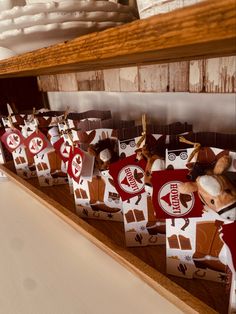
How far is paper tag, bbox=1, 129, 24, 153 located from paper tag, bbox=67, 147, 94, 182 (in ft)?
1.27

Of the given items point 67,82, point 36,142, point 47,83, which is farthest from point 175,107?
point 47,83

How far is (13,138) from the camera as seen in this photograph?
1.04 metres

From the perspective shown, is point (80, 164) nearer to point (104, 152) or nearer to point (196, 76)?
point (104, 152)

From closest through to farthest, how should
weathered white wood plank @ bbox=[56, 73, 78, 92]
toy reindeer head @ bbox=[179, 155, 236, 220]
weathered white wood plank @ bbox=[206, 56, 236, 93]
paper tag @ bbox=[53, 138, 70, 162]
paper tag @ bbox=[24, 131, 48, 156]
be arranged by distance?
toy reindeer head @ bbox=[179, 155, 236, 220] → weathered white wood plank @ bbox=[206, 56, 236, 93] → paper tag @ bbox=[53, 138, 70, 162] → paper tag @ bbox=[24, 131, 48, 156] → weathered white wood plank @ bbox=[56, 73, 78, 92]

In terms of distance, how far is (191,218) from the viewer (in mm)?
483

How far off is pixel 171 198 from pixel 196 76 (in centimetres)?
30

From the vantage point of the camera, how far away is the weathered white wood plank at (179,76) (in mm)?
655

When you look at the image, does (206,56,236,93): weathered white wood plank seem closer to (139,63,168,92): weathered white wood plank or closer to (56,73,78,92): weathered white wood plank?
(139,63,168,92): weathered white wood plank

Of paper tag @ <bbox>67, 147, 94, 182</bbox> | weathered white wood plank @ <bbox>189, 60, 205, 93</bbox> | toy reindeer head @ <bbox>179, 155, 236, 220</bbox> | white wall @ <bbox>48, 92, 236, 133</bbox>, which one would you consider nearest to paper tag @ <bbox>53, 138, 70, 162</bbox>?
paper tag @ <bbox>67, 147, 94, 182</bbox>

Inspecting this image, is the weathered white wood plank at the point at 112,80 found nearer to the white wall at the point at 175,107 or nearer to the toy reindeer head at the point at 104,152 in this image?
the white wall at the point at 175,107

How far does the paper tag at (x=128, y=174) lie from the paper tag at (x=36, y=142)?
1.43ft

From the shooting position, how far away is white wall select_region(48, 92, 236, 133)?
0.64 metres

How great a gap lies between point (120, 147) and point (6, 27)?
339 mm

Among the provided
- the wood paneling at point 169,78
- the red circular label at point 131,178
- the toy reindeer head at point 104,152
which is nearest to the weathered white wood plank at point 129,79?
the wood paneling at point 169,78
